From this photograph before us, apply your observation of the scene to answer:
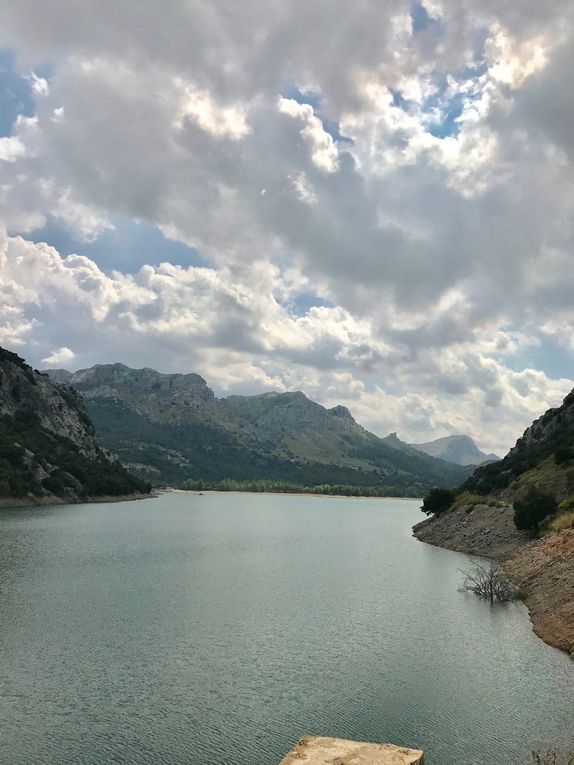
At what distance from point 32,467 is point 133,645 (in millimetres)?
140294

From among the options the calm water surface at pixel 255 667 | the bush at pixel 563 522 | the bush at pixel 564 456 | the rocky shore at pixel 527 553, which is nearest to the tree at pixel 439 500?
the rocky shore at pixel 527 553

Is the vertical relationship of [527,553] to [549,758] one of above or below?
above

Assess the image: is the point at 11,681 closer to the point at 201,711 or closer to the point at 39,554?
the point at 201,711

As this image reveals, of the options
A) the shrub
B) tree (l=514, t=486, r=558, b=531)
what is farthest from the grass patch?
the shrub

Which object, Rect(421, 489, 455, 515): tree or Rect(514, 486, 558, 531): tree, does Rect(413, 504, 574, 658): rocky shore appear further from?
Rect(421, 489, 455, 515): tree

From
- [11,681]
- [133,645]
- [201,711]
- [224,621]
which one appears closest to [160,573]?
[224,621]

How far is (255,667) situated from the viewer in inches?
1180

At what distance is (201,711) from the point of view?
78.4ft

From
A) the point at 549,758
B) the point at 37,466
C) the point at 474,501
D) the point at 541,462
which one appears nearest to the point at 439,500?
the point at 474,501

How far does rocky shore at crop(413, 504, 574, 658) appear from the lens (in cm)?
3947

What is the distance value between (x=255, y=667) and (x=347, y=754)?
13740 millimetres

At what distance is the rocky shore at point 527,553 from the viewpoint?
39.5 meters

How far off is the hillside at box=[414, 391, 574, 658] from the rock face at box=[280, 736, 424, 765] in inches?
870

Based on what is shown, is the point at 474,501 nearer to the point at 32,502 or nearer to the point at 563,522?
the point at 563,522
